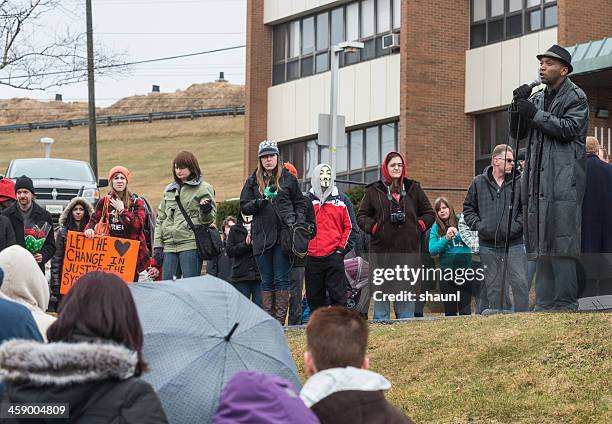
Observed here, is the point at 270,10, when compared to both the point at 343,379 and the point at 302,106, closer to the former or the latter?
the point at 302,106

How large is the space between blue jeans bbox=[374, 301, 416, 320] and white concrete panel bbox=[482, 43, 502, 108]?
1937 centimetres

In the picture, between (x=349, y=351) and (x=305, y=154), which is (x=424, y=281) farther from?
(x=305, y=154)

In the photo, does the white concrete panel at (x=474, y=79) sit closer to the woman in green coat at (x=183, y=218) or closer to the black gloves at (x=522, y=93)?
the woman in green coat at (x=183, y=218)

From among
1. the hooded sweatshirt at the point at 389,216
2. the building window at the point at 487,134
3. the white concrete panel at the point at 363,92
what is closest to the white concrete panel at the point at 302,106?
the white concrete panel at the point at 363,92

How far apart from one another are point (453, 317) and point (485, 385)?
3502 millimetres

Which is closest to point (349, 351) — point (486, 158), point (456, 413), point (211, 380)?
point (211, 380)

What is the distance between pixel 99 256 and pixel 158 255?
888 mm

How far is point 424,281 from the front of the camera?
14070 mm

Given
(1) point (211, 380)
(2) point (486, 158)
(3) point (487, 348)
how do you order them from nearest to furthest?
1. (1) point (211, 380)
2. (3) point (487, 348)
3. (2) point (486, 158)

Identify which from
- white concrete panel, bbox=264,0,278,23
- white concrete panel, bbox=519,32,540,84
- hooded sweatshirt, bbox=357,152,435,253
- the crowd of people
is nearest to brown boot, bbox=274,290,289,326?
the crowd of people

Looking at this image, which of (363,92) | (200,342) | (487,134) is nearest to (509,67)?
(487,134)

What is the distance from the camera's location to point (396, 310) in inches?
555

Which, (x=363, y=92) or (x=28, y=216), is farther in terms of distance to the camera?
(x=363, y=92)

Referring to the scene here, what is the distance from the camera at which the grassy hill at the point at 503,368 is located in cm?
906
